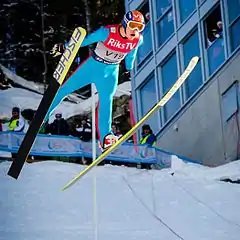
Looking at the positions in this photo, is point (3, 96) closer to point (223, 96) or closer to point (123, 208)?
point (123, 208)

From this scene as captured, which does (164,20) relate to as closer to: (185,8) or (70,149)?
(185,8)

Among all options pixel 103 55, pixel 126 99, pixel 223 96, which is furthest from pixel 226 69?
pixel 103 55

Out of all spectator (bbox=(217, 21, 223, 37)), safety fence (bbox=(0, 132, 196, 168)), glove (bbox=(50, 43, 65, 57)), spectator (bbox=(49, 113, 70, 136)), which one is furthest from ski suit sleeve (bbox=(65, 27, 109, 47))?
spectator (bbox=(217, 21, 223, 37))

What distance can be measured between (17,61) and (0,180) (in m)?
0.55

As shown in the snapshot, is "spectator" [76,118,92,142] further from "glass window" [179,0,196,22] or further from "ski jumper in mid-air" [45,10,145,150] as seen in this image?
"glass window" [179,0,196,22]

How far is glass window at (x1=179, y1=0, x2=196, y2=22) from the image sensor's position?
3244mm

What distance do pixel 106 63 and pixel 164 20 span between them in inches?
29.3

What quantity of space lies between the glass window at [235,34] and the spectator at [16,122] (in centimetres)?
120

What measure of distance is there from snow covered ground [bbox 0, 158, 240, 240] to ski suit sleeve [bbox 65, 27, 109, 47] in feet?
1.69

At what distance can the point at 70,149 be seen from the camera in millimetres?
2855

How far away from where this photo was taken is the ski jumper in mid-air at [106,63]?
2520 mm

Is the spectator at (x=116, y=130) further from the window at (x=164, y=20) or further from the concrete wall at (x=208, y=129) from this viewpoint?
the window at (x=164, y=20)

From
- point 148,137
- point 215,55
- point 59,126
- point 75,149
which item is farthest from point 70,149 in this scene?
point 215,55

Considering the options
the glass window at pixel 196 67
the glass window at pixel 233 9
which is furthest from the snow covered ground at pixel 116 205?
the glass window at pixel 233 9
